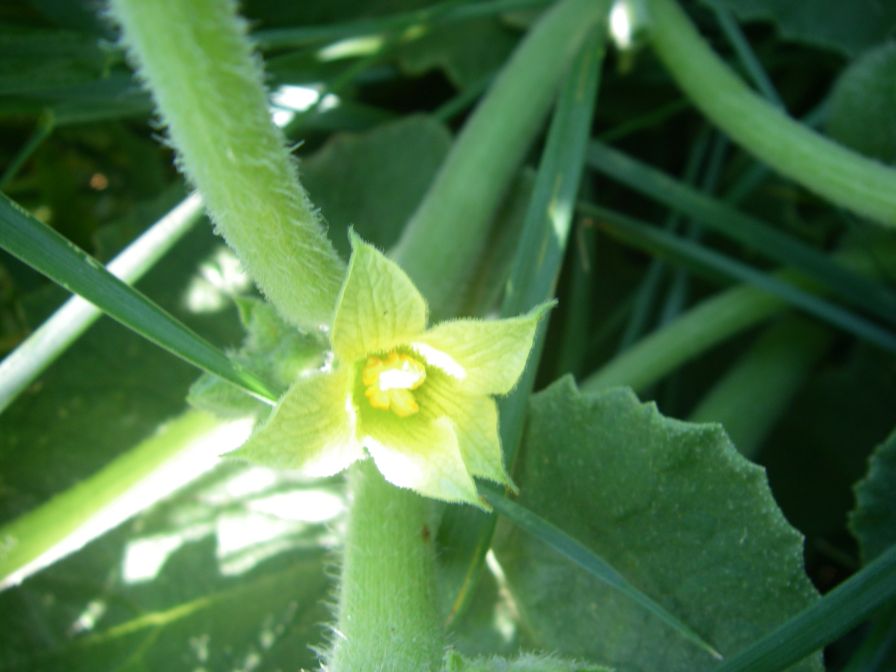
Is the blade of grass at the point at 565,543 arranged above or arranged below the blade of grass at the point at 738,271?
below

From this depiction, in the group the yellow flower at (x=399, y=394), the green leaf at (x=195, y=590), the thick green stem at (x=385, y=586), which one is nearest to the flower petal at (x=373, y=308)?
the yellow flower at (x=399, y=394)

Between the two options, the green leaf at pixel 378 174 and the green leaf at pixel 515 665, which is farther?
the green leaf at pixel 378 174

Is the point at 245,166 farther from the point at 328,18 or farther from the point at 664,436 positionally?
the point at 328,18

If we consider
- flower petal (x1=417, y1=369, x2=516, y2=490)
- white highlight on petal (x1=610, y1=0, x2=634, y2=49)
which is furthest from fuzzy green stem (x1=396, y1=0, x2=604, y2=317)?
flower petal (x1=417, y1=369, x2=516, y2=490)

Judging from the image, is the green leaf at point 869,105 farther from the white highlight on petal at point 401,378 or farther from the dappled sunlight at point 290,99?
the white highlight on petal at point 401,378

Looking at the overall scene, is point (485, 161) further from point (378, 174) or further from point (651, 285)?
point (651, 285)

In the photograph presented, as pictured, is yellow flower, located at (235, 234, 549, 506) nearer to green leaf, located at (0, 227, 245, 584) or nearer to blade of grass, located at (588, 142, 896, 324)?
green leaf, located at (0, 227, 245, 584)
